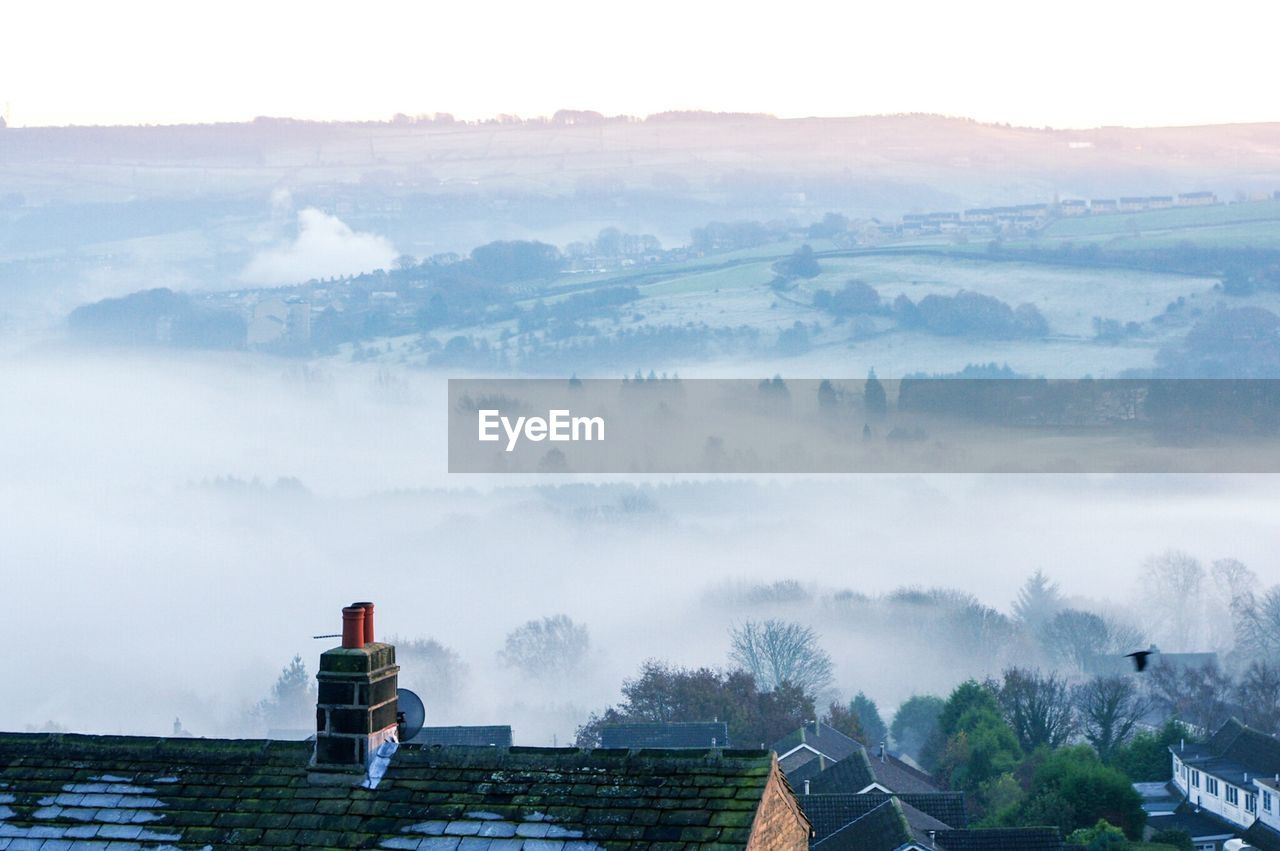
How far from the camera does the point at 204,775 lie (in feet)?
58.1

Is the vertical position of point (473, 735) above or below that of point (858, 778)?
below

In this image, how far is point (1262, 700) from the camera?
17462cm

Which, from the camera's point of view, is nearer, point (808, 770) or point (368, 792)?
point (368, 792)

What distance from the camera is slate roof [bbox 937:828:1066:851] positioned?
61562 millimetres

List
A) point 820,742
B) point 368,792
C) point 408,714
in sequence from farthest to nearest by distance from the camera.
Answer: point 820,742 < point 408,714 < point 368,792

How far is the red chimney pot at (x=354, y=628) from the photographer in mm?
18172

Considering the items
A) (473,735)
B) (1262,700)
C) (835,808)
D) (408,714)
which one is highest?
(408,714)

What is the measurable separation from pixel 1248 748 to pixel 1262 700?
70331mm

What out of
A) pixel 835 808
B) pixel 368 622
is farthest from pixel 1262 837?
pixel 368 622

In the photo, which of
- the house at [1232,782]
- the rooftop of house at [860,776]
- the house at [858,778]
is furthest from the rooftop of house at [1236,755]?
the house at [858,778]

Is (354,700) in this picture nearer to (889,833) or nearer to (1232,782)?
(889,833)

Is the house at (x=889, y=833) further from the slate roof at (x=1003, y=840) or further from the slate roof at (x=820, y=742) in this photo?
the slate roof at (x=820, y=742)

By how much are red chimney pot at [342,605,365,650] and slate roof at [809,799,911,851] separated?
41361mm

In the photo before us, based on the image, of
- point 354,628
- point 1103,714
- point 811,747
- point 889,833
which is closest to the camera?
point 354,628
